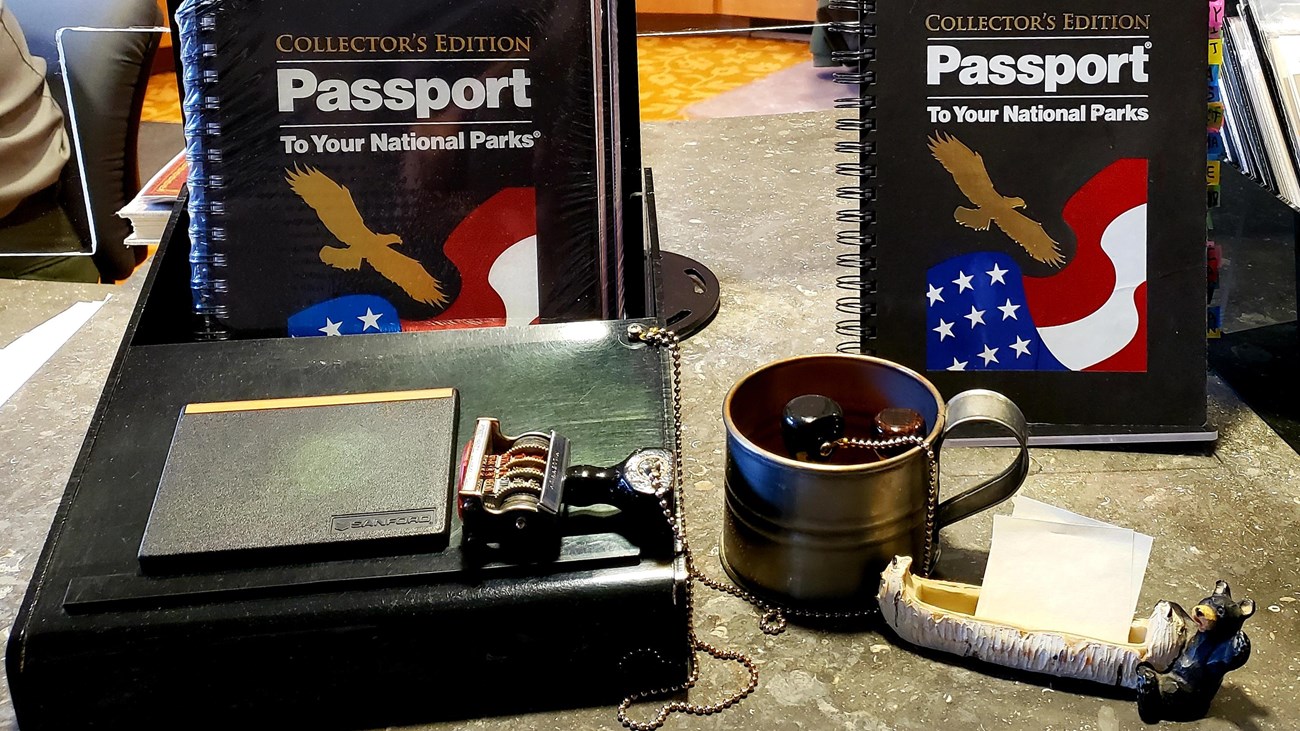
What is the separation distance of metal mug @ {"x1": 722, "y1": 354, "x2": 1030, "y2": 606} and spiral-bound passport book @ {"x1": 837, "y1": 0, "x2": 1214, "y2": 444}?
0.15 metres

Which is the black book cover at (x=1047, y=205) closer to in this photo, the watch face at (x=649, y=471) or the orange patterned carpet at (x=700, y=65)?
the watch face at (x=649, y=471)

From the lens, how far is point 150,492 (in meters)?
0.64

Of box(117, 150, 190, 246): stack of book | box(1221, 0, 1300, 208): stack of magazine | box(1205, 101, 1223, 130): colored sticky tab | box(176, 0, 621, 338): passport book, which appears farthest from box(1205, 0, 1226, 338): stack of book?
box(117, 150, 190, 246): stack of book

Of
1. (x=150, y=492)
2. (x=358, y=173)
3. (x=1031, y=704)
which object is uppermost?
(x=358, y=173)

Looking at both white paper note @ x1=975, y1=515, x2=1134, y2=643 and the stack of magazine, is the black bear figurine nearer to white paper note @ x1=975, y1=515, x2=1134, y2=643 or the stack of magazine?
white paper note @ x1=975, y1=515, x2=1134, y2=643

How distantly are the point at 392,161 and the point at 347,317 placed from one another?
124mm

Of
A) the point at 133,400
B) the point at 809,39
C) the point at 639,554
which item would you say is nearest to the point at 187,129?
the point at 133,400

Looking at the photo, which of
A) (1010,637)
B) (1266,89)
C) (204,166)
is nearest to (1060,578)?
Result: (1010,637)

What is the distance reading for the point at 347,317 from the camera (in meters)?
0.88

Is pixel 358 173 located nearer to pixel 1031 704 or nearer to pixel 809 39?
pixel 1031 704

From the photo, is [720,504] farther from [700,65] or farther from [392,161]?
[700,65]

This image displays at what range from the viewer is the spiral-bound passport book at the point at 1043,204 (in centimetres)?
79

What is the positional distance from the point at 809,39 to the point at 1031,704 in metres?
2.13

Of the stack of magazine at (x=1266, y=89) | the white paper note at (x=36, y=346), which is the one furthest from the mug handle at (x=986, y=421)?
the white paper note at (x=36, y=346)
